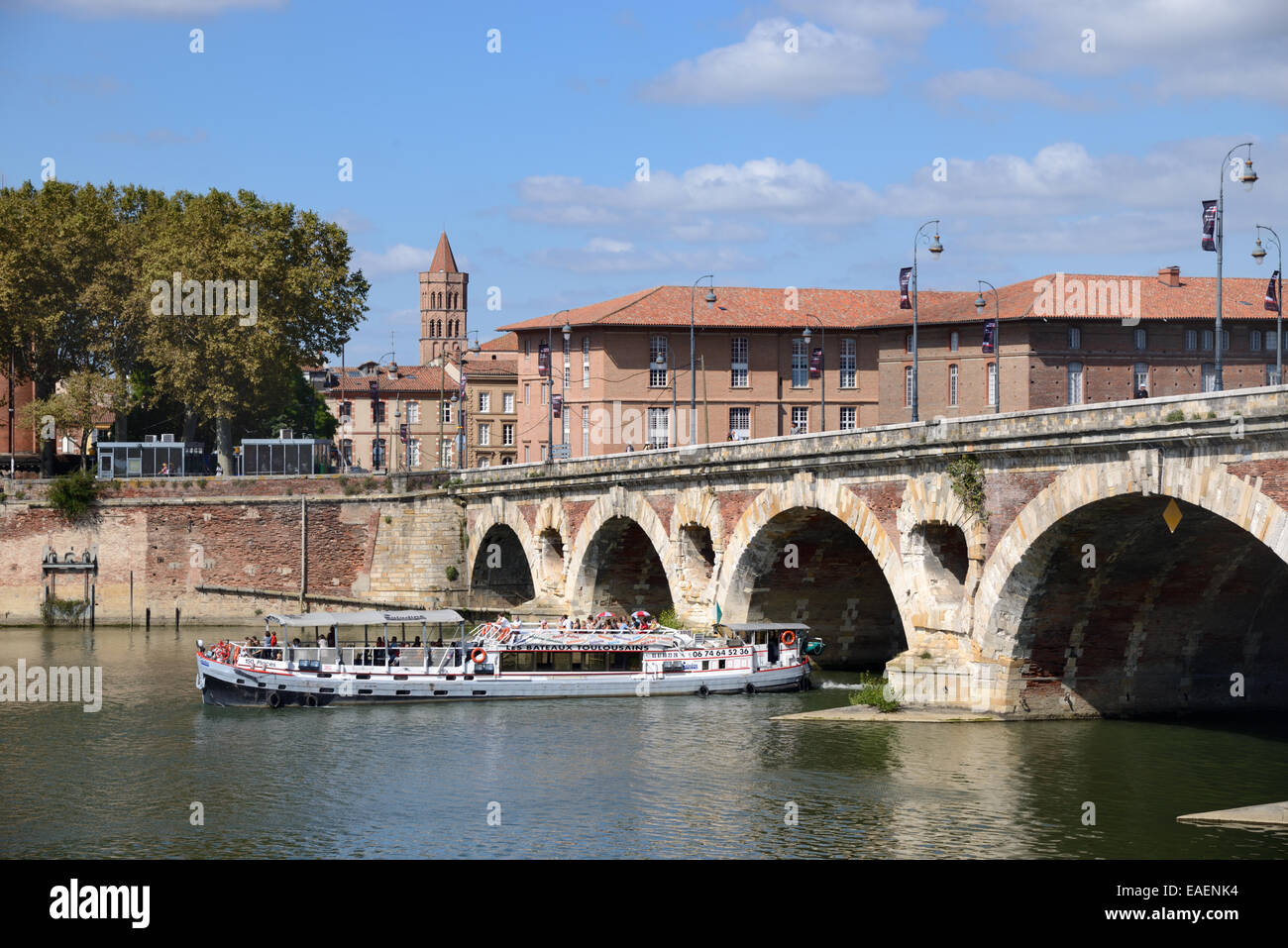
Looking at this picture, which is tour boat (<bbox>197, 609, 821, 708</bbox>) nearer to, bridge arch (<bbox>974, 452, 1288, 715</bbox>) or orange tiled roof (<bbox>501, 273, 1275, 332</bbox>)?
bridge arch (<bbox>974, 452, 1288, 715</bbox>)

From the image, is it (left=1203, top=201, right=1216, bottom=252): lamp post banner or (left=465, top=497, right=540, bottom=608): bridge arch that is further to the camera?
(left=465, top=497, right=540, bottom=608): bridge arch

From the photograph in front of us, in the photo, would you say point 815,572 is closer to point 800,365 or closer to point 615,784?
point 615,784

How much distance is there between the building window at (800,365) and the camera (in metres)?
102

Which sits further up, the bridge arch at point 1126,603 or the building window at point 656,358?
the building window at point 656,358

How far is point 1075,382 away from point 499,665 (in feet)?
161

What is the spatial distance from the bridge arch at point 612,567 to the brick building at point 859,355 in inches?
869

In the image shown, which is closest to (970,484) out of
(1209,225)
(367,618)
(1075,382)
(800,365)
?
(1209,225)

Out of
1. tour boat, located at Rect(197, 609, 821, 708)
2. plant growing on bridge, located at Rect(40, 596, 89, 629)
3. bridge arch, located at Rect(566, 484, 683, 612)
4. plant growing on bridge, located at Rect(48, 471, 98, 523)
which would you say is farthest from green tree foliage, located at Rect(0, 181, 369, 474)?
tour boat, located at Rect(197, 609, 821, 708)

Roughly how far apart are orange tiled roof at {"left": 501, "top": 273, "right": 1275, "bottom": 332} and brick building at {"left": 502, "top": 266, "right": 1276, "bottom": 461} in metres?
0.15

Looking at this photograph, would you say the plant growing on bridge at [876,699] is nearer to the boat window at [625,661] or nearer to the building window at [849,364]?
the boat window at [625,661]

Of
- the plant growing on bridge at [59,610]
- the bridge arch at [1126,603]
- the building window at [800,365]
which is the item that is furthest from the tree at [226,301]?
the bridge arch at [1126,603]

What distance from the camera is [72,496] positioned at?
285 ft

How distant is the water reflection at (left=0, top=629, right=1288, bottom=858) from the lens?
35.2 metres
